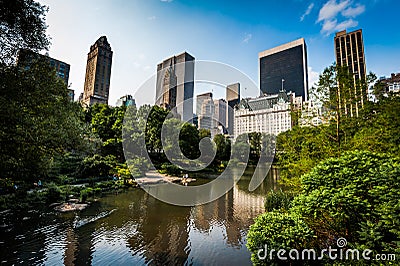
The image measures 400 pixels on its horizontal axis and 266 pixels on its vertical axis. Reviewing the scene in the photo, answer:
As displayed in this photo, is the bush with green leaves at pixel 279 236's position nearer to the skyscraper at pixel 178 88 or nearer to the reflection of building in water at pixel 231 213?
the reflection of building in water at pixel 231 213

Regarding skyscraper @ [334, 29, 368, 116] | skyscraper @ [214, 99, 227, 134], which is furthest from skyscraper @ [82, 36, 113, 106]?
skyscraper @ [334, 29, 368, 116]

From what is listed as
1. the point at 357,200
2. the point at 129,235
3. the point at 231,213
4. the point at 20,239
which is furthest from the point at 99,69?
the point at 357,200

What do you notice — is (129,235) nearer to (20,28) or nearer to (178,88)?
(20,28)

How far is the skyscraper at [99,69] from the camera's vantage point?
68.4 metres

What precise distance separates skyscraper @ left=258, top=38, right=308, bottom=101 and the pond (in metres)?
92.1

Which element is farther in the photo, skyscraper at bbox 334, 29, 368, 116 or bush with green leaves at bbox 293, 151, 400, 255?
skyscraper at bbox 334, 29, 368, 116

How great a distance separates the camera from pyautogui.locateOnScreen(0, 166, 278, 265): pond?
240 inches

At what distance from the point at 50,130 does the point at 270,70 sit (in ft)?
362

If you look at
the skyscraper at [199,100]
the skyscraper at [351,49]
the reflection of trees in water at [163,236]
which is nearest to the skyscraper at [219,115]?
the skyscraper at [199,100]

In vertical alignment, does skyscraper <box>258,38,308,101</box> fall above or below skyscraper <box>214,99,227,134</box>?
above

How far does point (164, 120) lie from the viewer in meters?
26.3

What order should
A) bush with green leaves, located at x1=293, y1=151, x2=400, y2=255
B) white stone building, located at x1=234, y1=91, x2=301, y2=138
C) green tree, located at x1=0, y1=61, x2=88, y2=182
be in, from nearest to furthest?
bush with green leaves, located at x1=293, y1=151, x2=400, y2=255 → green tree, located at x1=0, y1=61, x2=88, y2=182 → white stone building, located at x1=234, y1=91, x2=301, y2=138

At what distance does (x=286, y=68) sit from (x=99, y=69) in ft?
269

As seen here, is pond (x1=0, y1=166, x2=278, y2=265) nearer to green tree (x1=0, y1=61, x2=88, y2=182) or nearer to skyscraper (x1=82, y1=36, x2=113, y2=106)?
green tree (x1=0, y1=61, x2=88, y2=182)
